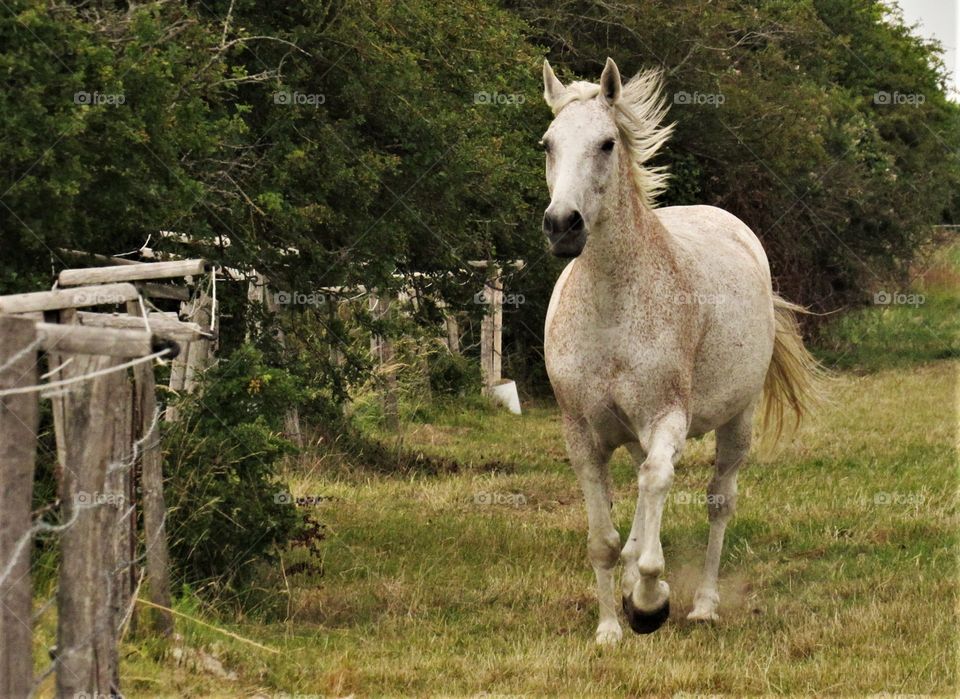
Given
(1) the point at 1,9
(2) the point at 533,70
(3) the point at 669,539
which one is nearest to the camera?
(1) the point at 1,9

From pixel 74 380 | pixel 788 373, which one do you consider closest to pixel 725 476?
pixel 788 373

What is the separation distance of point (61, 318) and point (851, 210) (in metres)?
22.4

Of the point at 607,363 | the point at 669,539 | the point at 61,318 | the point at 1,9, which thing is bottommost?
the point at 669,539

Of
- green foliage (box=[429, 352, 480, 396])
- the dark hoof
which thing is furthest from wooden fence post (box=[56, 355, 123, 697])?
green foliage (box=[429, 352, 480, 396])

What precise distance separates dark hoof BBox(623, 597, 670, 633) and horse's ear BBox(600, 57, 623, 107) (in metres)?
2.53

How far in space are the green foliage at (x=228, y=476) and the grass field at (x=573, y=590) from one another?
15.0 inches

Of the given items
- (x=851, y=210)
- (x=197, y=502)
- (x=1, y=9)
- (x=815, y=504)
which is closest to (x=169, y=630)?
(x=197, y=502)

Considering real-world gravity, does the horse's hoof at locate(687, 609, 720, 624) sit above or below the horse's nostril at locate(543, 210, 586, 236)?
below

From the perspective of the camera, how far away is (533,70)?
12367mm

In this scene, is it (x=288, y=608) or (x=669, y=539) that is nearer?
(x=288, y=608)

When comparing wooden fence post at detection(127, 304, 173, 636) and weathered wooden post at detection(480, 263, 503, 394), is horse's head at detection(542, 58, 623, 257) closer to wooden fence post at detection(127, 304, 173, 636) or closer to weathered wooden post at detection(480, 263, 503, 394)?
wooden fence post at detection(127, 304, 173, 636)

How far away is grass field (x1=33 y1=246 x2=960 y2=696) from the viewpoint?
616 cm

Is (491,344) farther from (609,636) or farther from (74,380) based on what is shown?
(74,380)

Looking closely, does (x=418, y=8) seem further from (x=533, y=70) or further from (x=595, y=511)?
(x=595, y=511)
